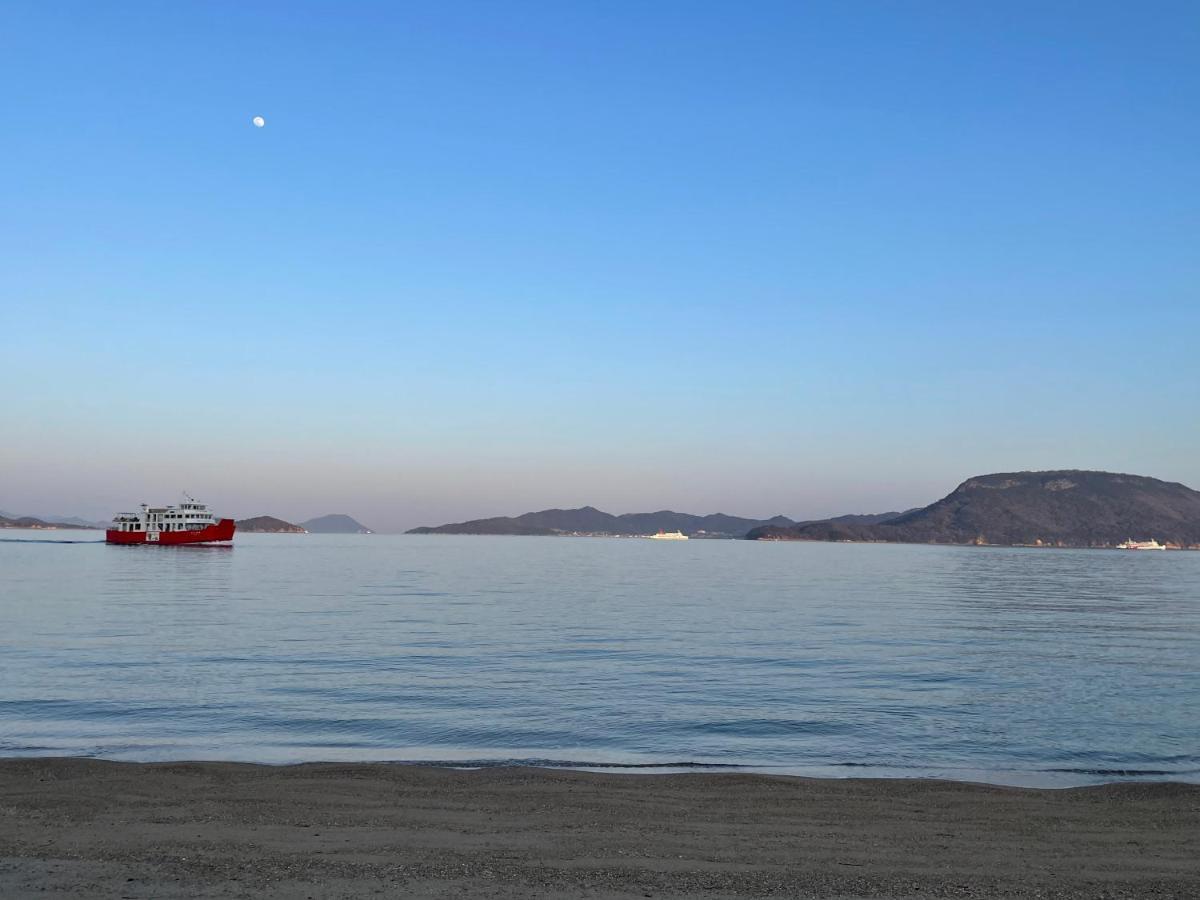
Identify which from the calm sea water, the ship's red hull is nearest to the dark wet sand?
the calm sea water

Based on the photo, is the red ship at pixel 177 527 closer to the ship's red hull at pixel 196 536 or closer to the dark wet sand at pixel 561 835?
the ship's red hull at pixel 196 536

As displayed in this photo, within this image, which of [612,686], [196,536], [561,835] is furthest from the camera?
[196,536]

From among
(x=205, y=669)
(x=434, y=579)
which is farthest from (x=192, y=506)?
(x=205, y=669)

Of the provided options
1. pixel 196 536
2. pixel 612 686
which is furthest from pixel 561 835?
pixel 196 536

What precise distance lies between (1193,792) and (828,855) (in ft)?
28.8

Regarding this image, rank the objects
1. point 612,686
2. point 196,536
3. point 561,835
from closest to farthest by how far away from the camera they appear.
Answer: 1. point 561,835
2. point 612,686
3. point 196,536

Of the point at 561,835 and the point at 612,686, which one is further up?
the point at 561,835

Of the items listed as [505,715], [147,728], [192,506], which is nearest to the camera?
[147,728]

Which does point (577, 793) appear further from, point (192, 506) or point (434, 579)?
point (192, 506)

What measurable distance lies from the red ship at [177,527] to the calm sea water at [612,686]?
119m

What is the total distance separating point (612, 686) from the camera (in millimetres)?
27188

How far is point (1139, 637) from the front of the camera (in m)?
44.1

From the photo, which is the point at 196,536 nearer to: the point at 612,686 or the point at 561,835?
the point at 612,686

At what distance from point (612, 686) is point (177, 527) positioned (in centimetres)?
16574
